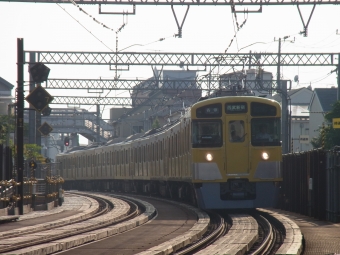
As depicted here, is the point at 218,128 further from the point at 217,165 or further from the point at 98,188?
the point at 98,188

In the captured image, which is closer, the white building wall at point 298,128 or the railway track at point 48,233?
the railway track at point 48,233

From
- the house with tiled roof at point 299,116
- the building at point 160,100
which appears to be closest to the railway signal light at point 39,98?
the building at point 160,100

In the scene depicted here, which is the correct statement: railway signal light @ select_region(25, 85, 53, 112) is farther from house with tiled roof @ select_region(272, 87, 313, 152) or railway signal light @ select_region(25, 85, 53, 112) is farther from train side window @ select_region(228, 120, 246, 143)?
house with tiled roof @ select_region(272, 87, 313, 152)

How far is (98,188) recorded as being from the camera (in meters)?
50.8

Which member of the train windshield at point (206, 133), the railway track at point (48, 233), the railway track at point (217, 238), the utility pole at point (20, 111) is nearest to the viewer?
the railway track at point (217, 238)

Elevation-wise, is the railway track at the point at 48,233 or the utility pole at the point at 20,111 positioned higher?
the utility pole at the point at 20,111

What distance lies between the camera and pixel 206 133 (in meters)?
20.9

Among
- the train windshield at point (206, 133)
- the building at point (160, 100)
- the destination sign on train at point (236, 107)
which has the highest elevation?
the building at point (160, 100)

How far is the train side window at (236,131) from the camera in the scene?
2081 centimetres

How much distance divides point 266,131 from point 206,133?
146cm

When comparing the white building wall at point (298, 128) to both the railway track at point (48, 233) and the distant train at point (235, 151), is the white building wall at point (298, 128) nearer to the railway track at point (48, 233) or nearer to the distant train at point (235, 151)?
the distant train at point (235, 151)

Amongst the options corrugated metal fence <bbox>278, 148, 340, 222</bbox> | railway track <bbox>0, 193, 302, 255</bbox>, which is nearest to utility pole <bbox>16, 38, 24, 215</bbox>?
railway track <bbox>0, 193, 302, 255</bbox>

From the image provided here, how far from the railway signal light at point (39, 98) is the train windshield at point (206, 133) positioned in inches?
141

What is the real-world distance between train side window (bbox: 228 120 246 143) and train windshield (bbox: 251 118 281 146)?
0.25 m
